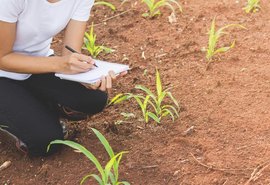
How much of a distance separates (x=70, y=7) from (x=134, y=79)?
2.62ft

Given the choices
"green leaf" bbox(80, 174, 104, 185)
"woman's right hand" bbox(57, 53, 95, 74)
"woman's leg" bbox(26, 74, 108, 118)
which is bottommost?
"green leaf" bbox(80, 174, 104, 185)

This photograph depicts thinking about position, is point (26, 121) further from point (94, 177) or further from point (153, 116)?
point (153, 116)

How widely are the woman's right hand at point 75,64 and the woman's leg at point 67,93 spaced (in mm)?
253

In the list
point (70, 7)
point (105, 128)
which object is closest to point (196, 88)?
point (105, 128)

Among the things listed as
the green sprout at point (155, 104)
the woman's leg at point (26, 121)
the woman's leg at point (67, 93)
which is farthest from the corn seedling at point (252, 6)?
the woman's leg at point (26, 121)

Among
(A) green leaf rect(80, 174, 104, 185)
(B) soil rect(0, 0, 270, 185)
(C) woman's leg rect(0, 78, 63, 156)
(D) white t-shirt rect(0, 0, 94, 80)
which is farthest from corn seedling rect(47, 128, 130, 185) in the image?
(D) white t-shirt rect(0, 0, 94, 80)

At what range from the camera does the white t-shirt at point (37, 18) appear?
2.39m

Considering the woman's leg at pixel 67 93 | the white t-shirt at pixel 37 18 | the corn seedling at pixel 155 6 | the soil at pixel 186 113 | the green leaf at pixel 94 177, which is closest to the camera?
the green leaf at pixel 94 177

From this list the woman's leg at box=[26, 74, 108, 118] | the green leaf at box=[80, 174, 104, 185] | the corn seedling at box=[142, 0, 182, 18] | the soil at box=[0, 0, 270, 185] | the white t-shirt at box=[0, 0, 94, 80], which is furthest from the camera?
the corn seedling at box=[142, 0, 182, 18]

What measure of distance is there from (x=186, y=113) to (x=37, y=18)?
1.00 meters

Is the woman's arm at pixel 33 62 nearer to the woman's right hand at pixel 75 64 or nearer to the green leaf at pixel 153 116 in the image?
the woman's right hand at pixel 75 64

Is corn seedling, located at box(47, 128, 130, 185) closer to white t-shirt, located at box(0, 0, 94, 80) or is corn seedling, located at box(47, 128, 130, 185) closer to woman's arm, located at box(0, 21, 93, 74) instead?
woman's arm, located at box(0, 21, 93, 74)

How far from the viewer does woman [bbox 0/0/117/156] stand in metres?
2.48

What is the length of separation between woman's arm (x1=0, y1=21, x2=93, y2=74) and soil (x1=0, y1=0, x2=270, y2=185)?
45 cm
